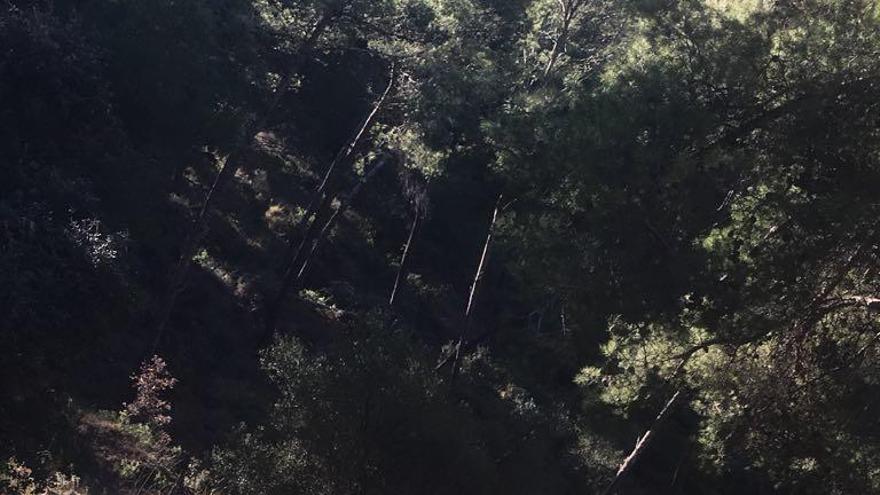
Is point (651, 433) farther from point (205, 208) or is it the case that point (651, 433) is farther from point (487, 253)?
point (205, 208)

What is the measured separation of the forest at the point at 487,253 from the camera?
895 centimetres

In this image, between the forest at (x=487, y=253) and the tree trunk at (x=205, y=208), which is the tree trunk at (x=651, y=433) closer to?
the forest at (x=487, y=253)

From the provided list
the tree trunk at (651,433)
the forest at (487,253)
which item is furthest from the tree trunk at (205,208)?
the tree trunk at (651,433)

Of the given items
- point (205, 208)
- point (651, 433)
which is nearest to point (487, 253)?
point (651, 433)

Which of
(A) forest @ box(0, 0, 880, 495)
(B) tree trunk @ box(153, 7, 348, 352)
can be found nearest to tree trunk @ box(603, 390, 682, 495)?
(A) forest @ box(0, 0, 880, 495)

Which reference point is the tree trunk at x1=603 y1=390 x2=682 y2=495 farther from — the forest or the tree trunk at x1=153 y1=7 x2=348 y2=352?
the tree trunk at x1=153 y1=7 x2=348 y2=352

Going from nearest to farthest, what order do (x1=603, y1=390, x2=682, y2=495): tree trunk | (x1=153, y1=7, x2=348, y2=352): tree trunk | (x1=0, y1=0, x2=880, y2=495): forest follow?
1. (x1=0, y1=0, x2=880, y2=495): forest
2. (x1=603, y1=390, x2=682, y2=495): tree trunk
3. (x1=153, y1=7, x2=348, y2=352): tree trunk

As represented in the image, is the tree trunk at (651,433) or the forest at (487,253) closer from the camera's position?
the forest at (487,253)

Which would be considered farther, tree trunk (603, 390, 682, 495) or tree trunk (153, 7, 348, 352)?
tree trunk (153, 7, 348, 352)

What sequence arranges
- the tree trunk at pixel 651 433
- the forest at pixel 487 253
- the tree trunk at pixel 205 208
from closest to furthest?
the forest at pixel 487 253 → the tree trunk at pixel 651 433 → the tree trunk at pixel 205 208

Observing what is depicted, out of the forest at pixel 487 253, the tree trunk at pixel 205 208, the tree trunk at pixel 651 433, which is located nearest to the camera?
the forest at pixel 487 253

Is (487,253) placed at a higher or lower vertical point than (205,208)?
higher

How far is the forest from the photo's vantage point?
8.95m

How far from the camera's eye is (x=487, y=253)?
20812mm
